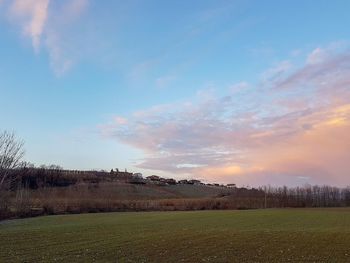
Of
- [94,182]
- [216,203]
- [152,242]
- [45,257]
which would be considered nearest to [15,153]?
[152,242]

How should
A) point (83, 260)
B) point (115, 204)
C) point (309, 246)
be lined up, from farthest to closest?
point (115, 204), point (309, 246), point (83, 260)

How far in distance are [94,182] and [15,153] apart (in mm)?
123159

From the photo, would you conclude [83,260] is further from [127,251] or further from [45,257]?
[127,251]

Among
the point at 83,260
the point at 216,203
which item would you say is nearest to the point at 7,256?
the point at 83,260

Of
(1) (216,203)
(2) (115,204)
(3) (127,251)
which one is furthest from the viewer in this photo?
(1) (216,203)

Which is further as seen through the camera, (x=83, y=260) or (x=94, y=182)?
(x=94, y=182)

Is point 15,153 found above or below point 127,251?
above

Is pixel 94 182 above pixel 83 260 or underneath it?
above

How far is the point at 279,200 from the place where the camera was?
150 m

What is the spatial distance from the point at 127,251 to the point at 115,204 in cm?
8641

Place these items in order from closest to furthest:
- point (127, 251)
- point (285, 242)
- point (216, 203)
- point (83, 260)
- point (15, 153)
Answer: point (83, 260) < point (127, 251) < point (285, 242) < point (15, 153) < point (216, 203)

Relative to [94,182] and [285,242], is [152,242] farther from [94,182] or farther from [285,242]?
[94,182]

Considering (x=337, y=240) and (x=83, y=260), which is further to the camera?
(x=337, y=240)

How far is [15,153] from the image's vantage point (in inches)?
2689
